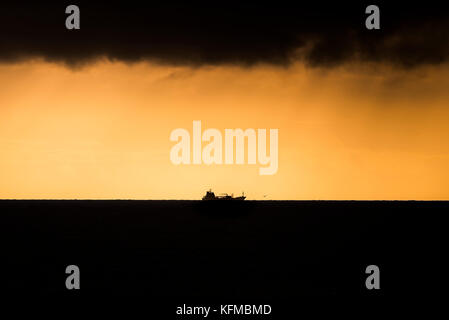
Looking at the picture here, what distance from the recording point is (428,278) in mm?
62156

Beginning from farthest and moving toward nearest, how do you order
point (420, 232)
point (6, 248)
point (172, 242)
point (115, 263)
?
point (420, 232) < point (172, 242) < point (6, 248) < point (115, 263)

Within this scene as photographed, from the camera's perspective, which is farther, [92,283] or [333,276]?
[333,276]

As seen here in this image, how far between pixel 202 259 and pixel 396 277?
22.9m

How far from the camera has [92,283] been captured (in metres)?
59.6

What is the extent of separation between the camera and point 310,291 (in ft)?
183

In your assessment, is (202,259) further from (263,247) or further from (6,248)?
(6,248)

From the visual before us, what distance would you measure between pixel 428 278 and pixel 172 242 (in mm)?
44231

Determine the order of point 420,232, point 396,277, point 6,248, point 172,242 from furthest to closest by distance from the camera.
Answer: point 420,232
point 172,242
point 6,248
point 396,277
